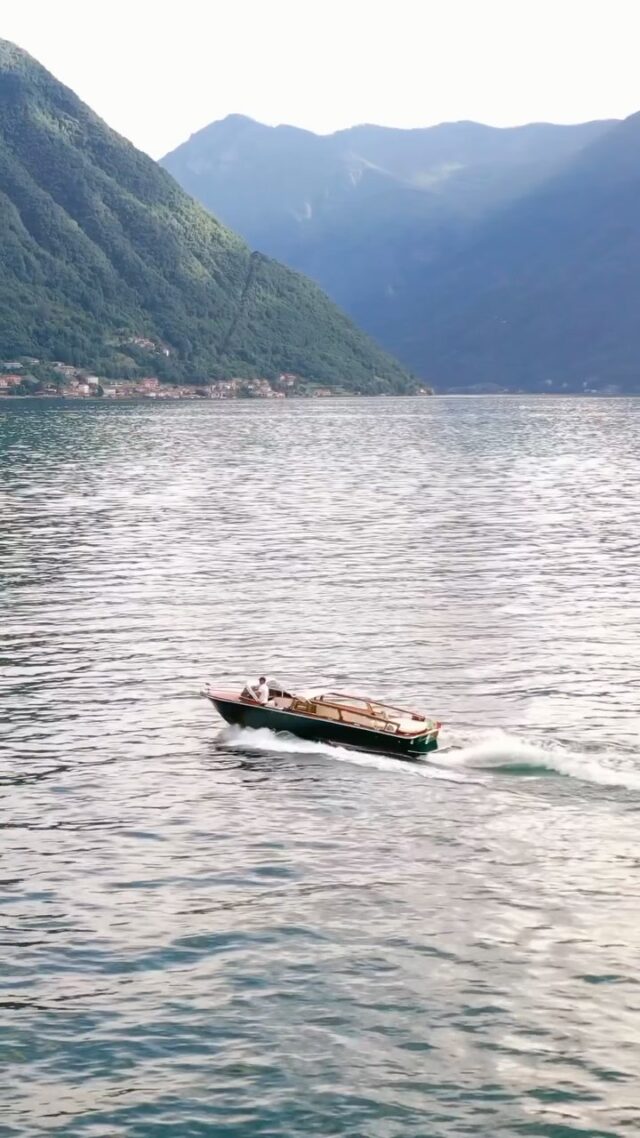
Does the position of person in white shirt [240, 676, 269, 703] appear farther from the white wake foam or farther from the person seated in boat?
the white wake foam

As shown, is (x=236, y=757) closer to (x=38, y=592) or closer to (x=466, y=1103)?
(x=466, y=1103)

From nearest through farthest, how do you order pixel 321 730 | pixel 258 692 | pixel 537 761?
pixel 537 761, pixel 321 730, pixel 258 692

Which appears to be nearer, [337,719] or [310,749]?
[337,719]

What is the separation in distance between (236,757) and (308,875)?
426 inches

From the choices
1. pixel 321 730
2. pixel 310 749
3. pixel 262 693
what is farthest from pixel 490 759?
pixel 262 693

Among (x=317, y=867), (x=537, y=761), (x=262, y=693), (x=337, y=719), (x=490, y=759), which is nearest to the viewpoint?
(x=317, y=867)

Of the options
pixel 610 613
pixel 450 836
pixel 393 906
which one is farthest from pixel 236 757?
pixel 610 613

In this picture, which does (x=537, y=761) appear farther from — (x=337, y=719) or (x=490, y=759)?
(x=337, y=719)

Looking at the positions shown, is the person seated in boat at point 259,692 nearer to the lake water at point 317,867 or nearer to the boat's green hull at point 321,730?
the boat's green hull at point 321,730

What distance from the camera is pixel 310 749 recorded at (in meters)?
43.8

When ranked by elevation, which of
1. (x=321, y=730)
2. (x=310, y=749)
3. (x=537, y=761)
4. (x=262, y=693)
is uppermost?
(x=262, y=693)

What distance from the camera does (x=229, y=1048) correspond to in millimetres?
24594

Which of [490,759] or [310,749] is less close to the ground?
[490,759]

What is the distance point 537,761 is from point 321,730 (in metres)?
6.67
